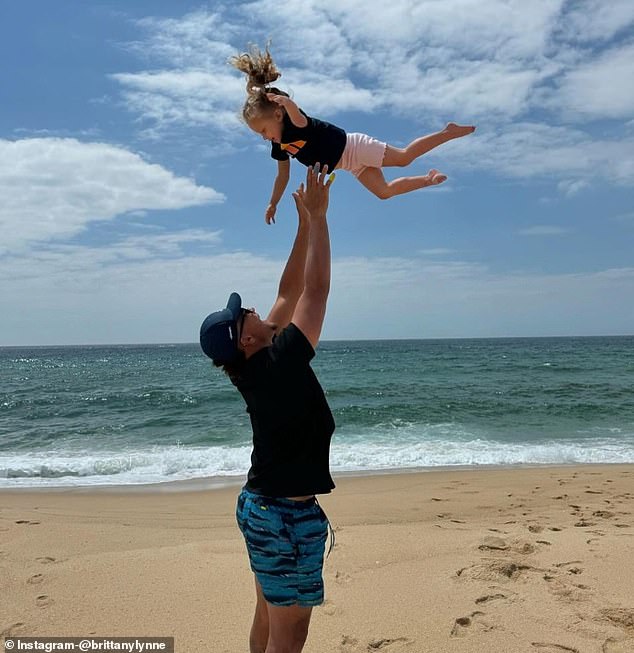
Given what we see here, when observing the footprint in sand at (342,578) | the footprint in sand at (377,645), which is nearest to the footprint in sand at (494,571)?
the footprint in sand at (342,578)

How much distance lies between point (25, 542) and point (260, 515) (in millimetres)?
4229

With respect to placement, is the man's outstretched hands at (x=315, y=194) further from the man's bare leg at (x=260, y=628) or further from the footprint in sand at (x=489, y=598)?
the footprint in sand at (x=489, y=598)

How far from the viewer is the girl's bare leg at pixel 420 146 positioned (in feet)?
10.7

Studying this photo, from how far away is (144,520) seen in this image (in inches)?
268

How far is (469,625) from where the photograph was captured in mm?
3629

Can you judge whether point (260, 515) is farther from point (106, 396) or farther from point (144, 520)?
point (106, 396)

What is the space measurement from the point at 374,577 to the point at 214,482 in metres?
5.65

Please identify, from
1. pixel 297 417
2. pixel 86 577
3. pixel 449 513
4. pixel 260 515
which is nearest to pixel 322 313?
pixel 297 417

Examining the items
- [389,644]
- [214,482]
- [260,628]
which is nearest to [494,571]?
[389,644]

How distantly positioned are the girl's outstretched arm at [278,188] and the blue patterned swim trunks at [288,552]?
1713 millimetres

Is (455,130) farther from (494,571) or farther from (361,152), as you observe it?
(494,571)

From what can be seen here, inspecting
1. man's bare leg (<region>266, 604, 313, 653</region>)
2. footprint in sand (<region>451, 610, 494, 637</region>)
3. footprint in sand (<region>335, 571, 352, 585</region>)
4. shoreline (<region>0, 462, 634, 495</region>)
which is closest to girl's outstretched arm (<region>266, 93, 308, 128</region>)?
man's bare leg (<region>266, 604, 313, 653</region>)

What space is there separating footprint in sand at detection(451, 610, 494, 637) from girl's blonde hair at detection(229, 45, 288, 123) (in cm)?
311

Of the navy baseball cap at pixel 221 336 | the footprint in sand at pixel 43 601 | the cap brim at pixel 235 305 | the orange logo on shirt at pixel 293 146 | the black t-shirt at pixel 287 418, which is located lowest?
the footprint in sand at pixel 43 601
